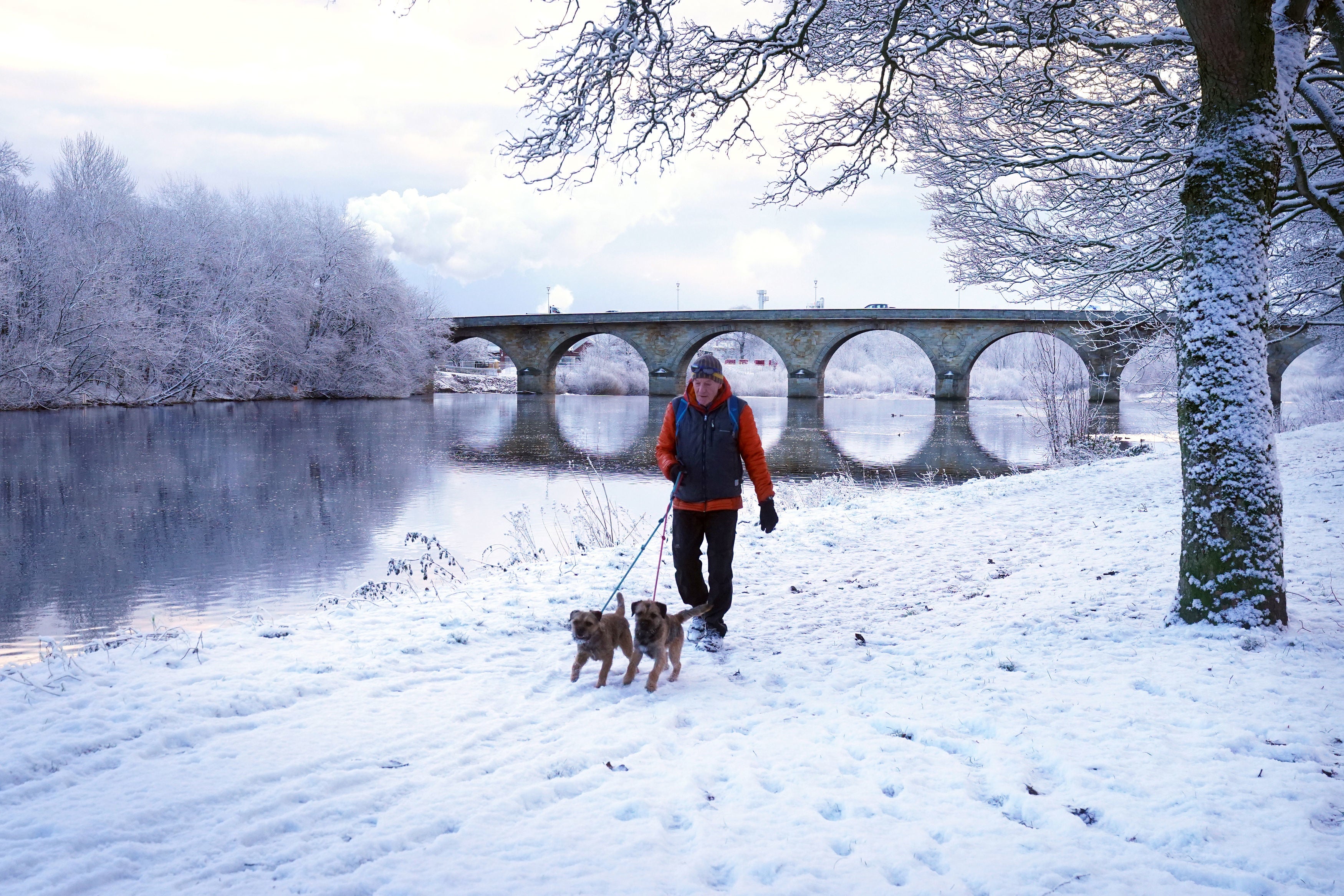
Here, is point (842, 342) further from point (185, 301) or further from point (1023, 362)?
point (185, 301)

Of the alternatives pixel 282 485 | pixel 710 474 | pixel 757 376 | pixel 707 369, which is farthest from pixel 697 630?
pixel 757 376

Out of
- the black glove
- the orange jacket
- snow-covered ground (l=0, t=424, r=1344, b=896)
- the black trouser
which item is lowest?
snow-covered ground (l=0, t=424, r=1344, b=896)

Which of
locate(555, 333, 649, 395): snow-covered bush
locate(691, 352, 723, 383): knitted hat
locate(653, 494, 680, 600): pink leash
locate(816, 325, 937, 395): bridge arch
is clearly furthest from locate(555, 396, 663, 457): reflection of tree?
locate(691, 352, 723, 383): knitted hat

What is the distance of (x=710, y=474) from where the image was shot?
487cm

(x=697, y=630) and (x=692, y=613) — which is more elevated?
(x=692, y=613)

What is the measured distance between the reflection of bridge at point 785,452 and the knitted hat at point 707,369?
1248cm

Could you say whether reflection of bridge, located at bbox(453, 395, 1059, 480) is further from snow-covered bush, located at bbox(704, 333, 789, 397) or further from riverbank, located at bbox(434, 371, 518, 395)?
snow-covered bush, located at bbox(704, 333, 789, 397)

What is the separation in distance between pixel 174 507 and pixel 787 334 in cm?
3955

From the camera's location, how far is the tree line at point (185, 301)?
2839 cm

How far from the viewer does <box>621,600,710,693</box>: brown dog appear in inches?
172

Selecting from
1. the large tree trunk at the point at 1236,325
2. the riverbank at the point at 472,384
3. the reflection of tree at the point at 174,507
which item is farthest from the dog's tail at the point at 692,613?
the riverbank at the point at 472,384

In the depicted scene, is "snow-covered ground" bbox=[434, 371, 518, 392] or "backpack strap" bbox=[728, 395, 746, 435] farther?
"snow-covered ground" bbox=[434, 371, 518, 392]

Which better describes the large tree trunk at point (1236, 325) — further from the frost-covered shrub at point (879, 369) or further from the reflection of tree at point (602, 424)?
the frost-covered shrub at point (879, 369)

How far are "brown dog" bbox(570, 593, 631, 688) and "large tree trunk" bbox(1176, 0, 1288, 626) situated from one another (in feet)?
10.2
